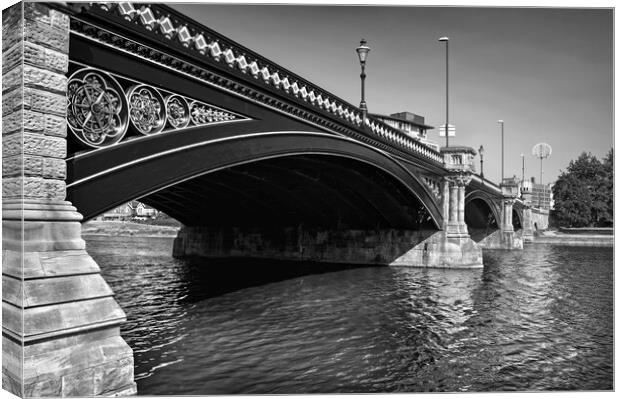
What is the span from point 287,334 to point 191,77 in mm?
6249

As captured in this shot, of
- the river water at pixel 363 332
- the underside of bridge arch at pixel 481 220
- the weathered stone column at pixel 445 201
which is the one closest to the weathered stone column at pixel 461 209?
the weathered stone column at pixel 445 201

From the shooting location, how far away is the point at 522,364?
9.60 m

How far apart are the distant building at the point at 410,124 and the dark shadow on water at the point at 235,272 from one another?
165 feet

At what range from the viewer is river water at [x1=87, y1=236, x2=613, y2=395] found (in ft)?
28.1

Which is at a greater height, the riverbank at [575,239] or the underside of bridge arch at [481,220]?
the underside of bridge arch at [481,220]

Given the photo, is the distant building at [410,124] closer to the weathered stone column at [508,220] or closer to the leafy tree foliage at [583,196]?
the weathered stone column at [508,220]

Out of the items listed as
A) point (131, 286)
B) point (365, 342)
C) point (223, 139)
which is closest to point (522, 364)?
point (365, 342)

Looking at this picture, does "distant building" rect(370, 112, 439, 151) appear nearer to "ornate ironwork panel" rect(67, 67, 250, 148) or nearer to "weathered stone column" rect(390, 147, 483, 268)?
"weathered stone column" rect(390, 147, 483, 268)

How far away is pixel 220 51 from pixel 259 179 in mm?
10960

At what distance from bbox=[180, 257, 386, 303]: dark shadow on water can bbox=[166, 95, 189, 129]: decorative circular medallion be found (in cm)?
903

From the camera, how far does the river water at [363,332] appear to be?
856 centimetres

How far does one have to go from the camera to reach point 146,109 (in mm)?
7723

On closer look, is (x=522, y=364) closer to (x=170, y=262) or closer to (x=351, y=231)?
(x=351, y=231)

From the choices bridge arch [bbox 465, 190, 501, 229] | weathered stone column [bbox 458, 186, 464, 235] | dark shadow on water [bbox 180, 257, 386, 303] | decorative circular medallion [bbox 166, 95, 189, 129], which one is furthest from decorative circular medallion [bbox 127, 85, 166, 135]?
bridge arch [bbox 465, 190, 501, 229]
